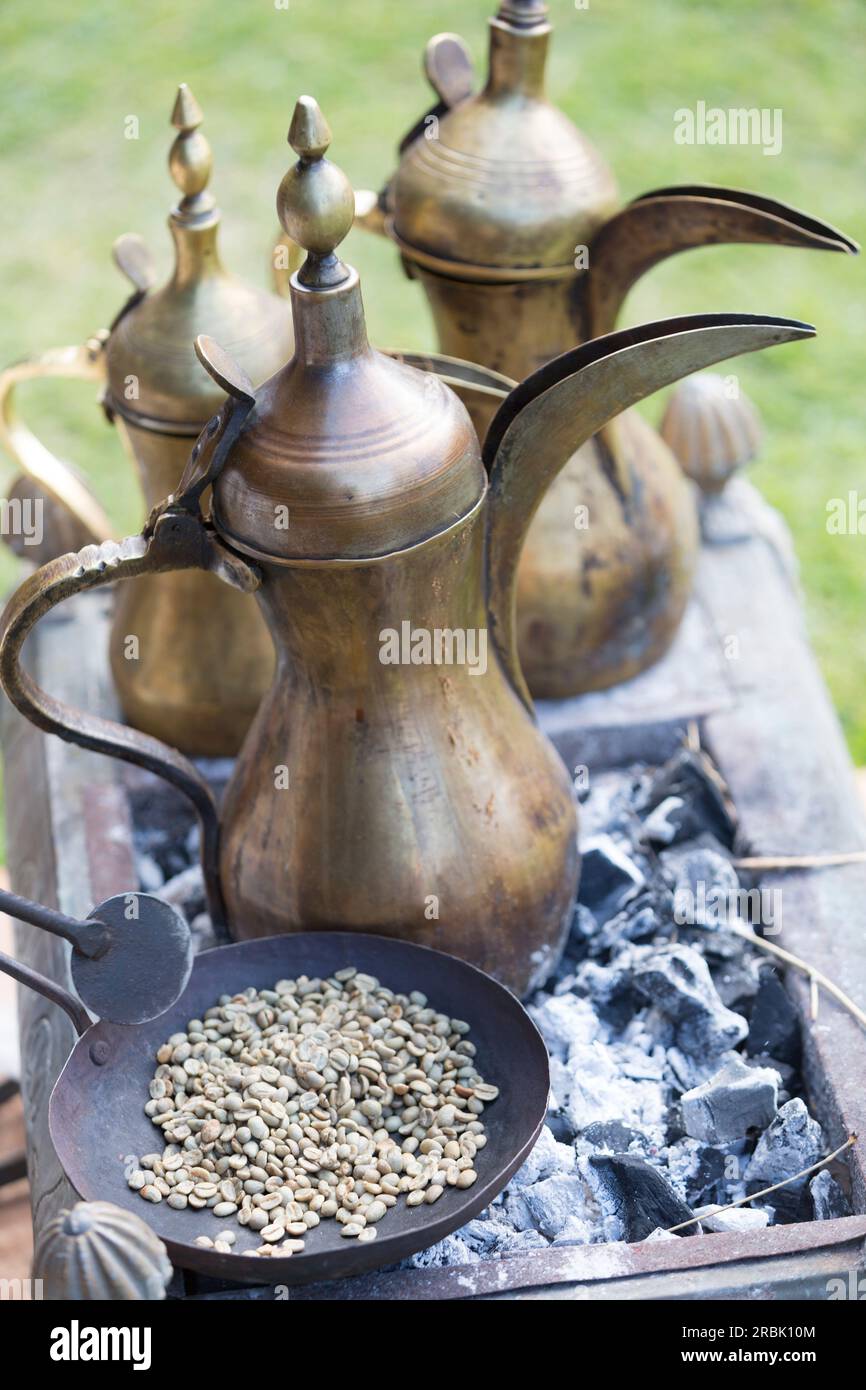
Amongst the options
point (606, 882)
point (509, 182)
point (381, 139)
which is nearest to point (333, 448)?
point (509, 182)

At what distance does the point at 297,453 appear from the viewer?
4.39ft

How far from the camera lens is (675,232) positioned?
5.56 feet

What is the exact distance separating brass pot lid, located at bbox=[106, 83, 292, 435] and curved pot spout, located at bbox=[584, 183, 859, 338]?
36 cm

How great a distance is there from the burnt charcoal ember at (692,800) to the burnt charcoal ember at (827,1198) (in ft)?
1.63

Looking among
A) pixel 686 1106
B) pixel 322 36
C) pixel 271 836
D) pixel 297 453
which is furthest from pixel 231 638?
pixel 322 36

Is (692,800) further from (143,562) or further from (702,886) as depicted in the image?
(143,562)

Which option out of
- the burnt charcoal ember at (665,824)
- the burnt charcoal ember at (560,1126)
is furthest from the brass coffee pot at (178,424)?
the burnt charcoal ember at (560,1126)

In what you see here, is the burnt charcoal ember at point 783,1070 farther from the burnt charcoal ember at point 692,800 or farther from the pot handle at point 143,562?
the pot handle at point 143,562

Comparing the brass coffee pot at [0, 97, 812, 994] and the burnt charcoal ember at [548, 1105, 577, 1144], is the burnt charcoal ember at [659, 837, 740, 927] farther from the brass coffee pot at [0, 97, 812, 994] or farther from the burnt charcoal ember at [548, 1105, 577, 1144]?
the burnt charcoal ember at [548, 1105, 577, 1144]

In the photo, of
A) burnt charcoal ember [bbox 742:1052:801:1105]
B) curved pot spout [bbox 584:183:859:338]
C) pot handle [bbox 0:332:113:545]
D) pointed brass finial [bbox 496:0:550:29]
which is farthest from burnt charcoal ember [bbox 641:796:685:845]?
pointed brass finial [bbox 496:0:550:29]

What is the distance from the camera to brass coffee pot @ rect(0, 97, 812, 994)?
1342mm

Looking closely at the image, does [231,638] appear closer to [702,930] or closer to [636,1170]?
[702,930]

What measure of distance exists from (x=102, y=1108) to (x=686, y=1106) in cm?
55

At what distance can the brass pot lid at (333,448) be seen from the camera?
4.36 feet
